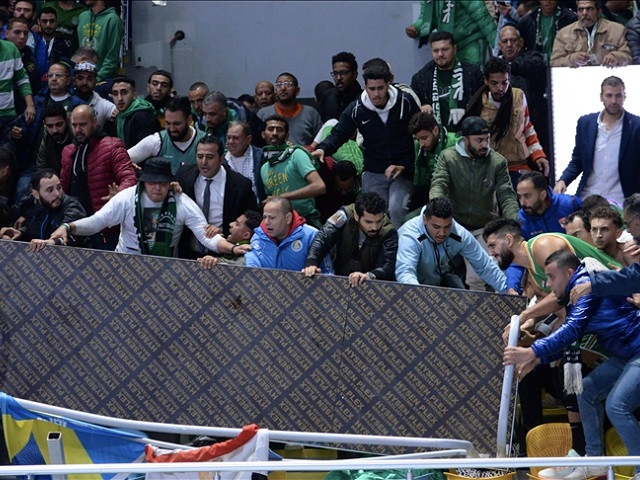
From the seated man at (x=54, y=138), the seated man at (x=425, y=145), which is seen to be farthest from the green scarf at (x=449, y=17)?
the seated man at (x=54, y=138)

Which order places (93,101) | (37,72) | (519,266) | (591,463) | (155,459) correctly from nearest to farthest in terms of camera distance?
(591,463) → (155,459) → (519,266) → (93,101) → (37,72)

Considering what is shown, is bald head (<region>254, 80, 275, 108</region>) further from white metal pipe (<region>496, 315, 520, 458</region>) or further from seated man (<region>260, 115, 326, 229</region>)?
white metal pipe (<region>496, 315, 520, 458</region>)

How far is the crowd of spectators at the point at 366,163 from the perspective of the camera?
1009cm

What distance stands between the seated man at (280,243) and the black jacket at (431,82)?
3.20 meters

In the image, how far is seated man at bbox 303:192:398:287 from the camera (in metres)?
10.2

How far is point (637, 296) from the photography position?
9.13m

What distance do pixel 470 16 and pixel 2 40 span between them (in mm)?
4712

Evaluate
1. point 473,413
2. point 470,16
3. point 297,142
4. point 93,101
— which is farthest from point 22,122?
point 473,413

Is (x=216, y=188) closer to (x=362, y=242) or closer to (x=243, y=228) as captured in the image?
(x=243, y=228)

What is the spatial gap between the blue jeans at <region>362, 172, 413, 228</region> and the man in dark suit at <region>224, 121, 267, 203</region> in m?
0.89

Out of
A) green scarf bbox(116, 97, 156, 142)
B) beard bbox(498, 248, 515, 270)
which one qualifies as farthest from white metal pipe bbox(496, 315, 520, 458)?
green scarf bbox(116, 97, 156, 142)

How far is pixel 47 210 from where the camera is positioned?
10984 mm

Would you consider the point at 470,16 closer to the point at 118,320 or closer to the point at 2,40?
the point at 2,40

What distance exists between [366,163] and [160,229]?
220cm
